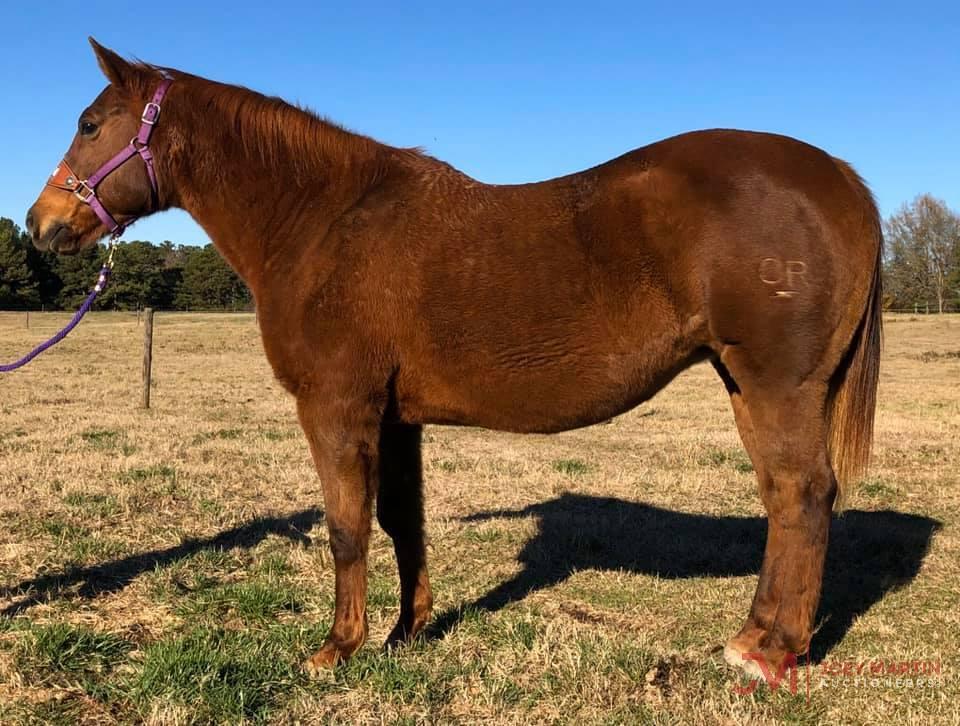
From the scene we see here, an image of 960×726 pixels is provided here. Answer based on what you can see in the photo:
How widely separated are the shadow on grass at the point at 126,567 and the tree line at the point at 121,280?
42.8 metres

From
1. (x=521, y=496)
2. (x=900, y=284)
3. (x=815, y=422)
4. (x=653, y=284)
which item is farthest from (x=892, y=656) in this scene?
(x=900, y=284)

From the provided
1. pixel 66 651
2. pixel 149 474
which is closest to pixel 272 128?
pixel 66 651

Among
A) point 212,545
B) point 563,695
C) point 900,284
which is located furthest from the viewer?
point 900,284

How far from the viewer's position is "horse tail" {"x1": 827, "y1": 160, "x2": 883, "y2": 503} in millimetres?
3496

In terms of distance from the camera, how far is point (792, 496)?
3387 mm

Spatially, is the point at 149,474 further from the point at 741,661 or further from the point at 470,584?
the point at 741,661

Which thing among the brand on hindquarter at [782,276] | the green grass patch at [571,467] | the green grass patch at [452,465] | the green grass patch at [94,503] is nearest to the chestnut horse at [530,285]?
the brand on hindquarter at [782,276]

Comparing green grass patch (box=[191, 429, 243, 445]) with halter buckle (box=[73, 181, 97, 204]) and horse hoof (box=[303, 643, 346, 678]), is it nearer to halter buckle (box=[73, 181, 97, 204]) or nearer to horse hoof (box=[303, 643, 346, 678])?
halter buckle (box=[73, 181, 97, 204])

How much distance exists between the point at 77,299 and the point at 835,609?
63267mm

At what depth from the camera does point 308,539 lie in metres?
5.64

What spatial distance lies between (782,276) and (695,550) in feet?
9.54

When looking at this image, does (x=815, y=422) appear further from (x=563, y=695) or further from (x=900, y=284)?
(x=900, y=284)

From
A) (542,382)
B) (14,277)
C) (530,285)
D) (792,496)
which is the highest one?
(14,277)

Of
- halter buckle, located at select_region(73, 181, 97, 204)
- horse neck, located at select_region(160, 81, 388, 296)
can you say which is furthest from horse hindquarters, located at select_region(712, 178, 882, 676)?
halter buckle, located at select_region(73, 181, 97, 204)
